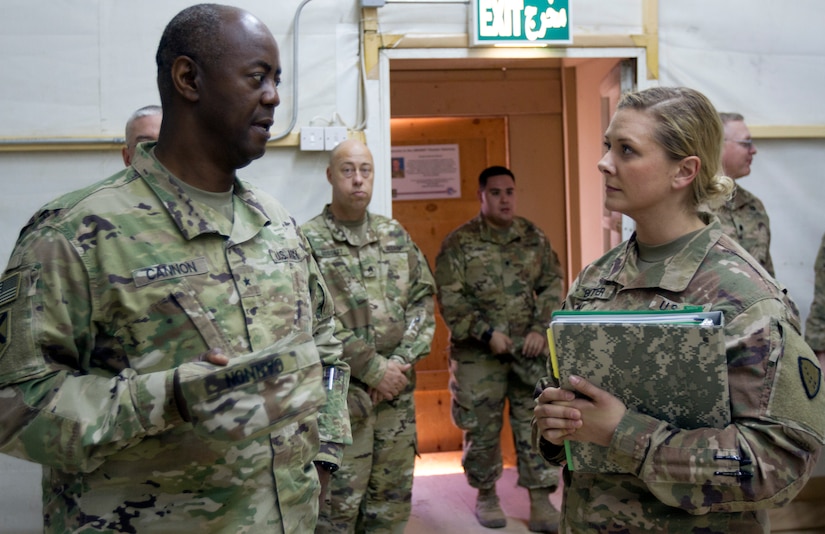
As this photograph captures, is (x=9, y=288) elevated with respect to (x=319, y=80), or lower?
lower

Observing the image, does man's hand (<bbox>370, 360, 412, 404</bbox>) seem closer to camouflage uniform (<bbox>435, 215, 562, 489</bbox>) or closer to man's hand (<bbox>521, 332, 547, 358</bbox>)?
camouflage uniform (<bbox>435, 215, 562, 489</bbox>)

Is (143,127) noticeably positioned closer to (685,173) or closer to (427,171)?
(685,173)

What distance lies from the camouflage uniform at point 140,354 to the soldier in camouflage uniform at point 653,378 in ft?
1.87

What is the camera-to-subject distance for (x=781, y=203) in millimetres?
4414

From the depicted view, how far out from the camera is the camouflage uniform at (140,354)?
1.39m

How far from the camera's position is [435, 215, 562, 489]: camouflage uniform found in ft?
14.4

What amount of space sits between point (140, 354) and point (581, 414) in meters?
0.82

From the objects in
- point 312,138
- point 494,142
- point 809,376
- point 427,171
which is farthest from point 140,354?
point 494,142

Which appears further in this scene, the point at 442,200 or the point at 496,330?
the point at 442,200

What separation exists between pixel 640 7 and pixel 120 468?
140 inches

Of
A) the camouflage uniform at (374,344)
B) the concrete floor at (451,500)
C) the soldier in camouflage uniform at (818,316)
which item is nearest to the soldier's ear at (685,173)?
the camouflage uniform at (374,344)

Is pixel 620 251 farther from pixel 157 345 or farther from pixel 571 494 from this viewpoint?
pixel 157 345

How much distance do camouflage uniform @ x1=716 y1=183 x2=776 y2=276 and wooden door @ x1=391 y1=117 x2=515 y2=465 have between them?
2038 millimetres

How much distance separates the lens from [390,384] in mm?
3518
